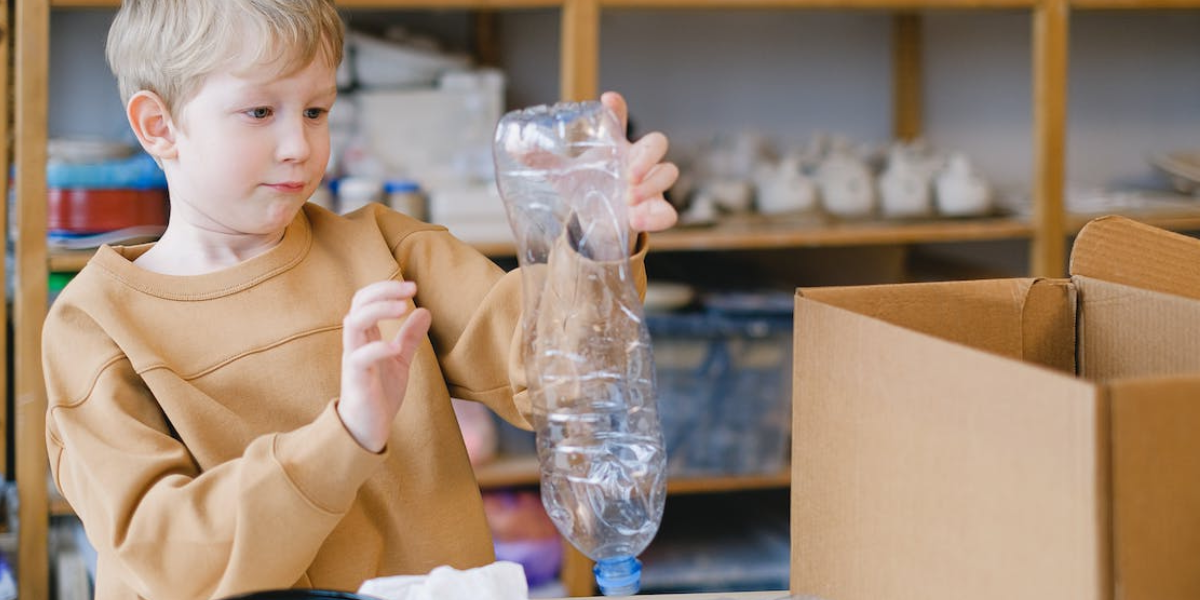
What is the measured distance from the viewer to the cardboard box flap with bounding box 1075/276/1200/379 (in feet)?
2.67

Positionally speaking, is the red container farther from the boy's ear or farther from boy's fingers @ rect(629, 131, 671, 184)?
boy's fingers @ rect(629, 131, 671, 184)

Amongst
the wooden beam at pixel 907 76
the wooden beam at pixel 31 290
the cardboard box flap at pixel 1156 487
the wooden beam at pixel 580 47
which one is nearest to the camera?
the cardboard box flap at pixel 1156 487

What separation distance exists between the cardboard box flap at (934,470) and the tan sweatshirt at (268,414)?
228mm

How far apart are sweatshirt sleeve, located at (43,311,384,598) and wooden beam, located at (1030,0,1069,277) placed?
5.36 feet

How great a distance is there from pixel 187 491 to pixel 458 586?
0.23 m

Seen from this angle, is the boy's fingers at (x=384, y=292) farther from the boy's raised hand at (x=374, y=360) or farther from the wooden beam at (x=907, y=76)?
the wooden beam at (x=907, y=76)

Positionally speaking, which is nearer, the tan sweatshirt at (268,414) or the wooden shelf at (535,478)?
the tan sweatshirt at (268,414)

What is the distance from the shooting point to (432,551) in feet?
3.56

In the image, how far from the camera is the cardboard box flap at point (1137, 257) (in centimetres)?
91

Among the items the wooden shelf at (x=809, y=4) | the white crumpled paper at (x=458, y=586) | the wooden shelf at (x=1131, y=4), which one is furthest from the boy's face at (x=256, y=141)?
the wooden shelf at (x=1131, y=4)

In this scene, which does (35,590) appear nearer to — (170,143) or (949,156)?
(170,143)

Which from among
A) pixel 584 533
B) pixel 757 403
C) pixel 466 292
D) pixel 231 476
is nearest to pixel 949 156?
pixel 757 403

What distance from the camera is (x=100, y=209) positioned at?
1.95 m

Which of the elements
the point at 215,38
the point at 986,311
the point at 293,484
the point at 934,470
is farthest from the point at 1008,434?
the point at 215,38
